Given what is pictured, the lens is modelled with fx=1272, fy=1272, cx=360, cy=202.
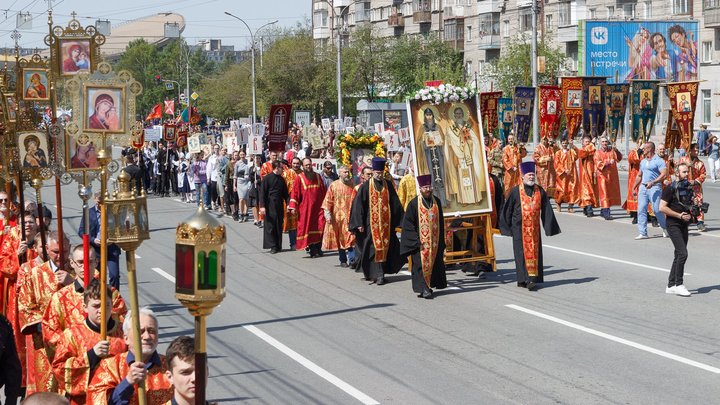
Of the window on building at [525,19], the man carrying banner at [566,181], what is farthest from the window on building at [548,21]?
the man carrying banner at [566,181]

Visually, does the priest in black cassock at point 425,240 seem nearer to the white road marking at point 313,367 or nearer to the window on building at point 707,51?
the white road marking at point 313,367

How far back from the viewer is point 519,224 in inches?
648

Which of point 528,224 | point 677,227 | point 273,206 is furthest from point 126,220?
point 273,206

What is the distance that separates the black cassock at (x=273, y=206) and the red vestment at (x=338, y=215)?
2137mm

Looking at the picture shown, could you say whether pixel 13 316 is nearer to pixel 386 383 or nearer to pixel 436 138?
pixel 386 383

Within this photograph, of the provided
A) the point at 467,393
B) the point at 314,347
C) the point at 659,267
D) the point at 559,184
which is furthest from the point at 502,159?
the point at 467,393

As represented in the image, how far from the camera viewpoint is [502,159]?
2728cm

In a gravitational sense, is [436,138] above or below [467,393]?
above

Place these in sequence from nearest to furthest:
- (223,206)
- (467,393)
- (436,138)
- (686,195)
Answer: (467,393) < (686,195) < (436,138) < (223,206)

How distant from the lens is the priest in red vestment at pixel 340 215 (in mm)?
19047

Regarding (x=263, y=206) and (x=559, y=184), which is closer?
(x=263, y=206)

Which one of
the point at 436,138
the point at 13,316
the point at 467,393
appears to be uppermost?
the point at 436,138

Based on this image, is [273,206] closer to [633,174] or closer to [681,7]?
[633,174]

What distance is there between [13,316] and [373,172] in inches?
303
